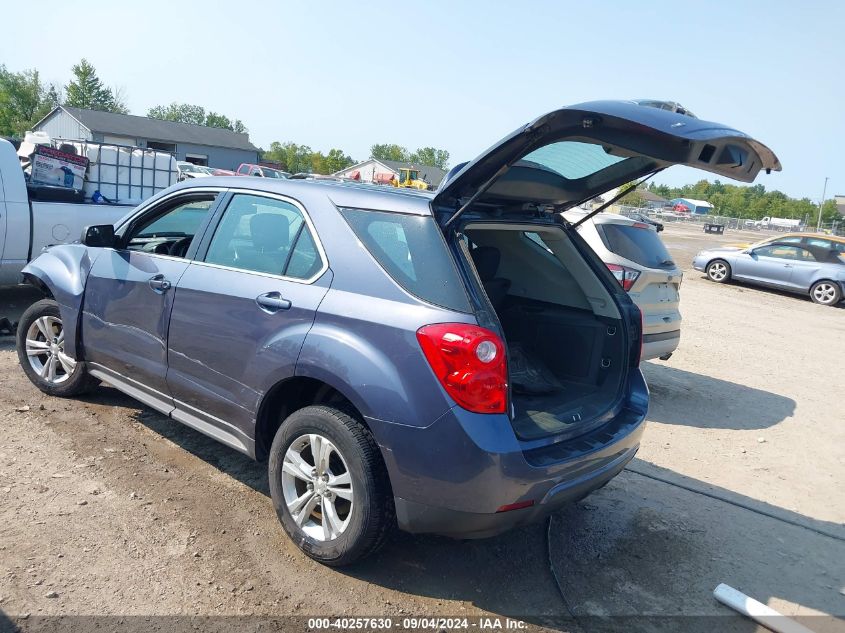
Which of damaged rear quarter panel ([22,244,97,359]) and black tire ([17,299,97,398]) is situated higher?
damaged rear quarter panel ([22,244,97,359])

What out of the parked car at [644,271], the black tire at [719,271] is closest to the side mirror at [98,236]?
the parked car at [644,271]

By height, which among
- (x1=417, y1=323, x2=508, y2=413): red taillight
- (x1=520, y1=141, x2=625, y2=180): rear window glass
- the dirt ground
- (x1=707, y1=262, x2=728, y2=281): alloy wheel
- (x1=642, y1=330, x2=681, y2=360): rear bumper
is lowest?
the dirt ground

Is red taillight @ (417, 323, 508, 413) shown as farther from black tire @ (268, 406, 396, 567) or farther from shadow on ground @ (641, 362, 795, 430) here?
shadow on ground @ (641, 362, 795, 430)

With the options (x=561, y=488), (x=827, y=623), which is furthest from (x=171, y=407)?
(x=827, y=623)

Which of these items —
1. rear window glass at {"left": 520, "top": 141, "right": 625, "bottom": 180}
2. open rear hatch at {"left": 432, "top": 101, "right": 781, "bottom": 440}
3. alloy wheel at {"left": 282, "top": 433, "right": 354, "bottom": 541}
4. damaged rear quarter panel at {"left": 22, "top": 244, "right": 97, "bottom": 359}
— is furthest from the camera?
damaged rear quarter panel at {"left": 22, "top": 244, "right": 97, "bottom": 359}

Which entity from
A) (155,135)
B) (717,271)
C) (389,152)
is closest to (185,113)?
(389,152)

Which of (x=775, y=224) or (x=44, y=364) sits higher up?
(x=775, y=224)

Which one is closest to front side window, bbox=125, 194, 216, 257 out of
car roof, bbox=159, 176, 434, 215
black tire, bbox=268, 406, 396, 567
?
car roof, bbox=159, 176, 434, 215

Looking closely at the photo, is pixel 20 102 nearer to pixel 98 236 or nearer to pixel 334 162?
pixel 334 162

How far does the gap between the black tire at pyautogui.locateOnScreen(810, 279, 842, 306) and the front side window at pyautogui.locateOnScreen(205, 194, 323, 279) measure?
1623 centimetres

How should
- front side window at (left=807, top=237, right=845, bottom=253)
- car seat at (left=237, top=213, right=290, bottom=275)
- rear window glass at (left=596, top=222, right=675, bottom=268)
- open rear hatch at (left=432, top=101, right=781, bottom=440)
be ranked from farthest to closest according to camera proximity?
front side window at (left=807, top=237, right=845, bottom=253), rear window glass at (left=596, top=222, right=675, bottom=268), car seat at (left=237, top=213, right=290, bottom=275), open rear hatch at (left=432, top=101, right=781, bottom=440)

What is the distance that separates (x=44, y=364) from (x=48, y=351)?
157mm

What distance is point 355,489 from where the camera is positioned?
3.04 meters

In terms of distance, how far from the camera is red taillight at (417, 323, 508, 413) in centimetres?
280
